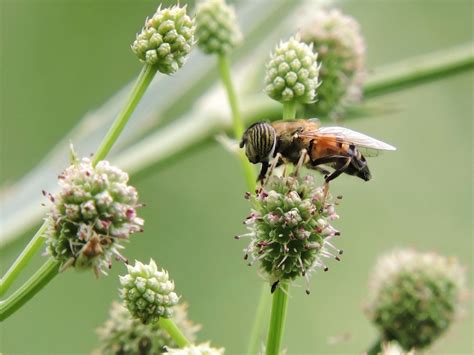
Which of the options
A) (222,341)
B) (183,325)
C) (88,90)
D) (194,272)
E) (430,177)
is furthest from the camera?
(430,177)

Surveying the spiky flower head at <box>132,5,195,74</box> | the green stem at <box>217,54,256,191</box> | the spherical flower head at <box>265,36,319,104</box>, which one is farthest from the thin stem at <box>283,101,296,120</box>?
the spiky flower head at <box>132,5,195,74</box>

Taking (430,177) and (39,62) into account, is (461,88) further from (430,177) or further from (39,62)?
(39,62)

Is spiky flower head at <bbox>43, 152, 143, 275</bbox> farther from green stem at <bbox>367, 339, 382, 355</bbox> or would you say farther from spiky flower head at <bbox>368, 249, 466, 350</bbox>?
spiky flower head at <bbox>368, 249, 466, 350</bbox>

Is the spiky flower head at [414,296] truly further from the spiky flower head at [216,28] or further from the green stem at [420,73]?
the spiky flower head at [216,28]

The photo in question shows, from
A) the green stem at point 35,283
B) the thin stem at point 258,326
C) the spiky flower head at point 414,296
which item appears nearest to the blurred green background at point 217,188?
the spiky flower head at point 414,296

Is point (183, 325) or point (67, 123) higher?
point (67, 123)

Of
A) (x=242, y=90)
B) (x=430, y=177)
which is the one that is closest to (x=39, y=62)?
(x=430, y=177)

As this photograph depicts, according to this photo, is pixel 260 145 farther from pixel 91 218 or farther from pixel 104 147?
pixel 91 218

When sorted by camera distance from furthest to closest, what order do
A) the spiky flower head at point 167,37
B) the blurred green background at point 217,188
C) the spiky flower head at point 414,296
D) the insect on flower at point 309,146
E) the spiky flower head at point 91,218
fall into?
the blurred green background at point 217,188 → the spiky flower head at point 414,296 → the insect on flower at point 309,146 → the spiky flower head at point 167,37 → the spiky flower head at point 91,218
